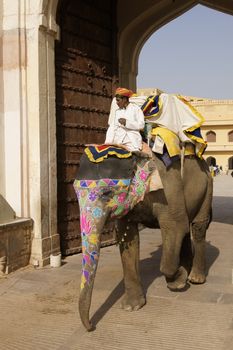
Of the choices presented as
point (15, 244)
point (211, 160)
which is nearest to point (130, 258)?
point (15, 244)

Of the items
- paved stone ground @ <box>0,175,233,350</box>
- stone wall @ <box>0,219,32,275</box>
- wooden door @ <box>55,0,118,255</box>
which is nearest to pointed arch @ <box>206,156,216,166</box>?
wooden door @ <box>55,0,118,255</box>

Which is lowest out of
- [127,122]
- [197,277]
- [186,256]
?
[197,277]

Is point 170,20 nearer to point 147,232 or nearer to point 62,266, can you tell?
point 147,232

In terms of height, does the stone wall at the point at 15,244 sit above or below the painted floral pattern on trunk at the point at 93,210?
below

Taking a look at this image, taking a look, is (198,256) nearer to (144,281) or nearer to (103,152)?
(144,281)

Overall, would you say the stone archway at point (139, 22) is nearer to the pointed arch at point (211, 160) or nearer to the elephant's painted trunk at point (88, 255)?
the elephant's painted trunk at point (88, 255)

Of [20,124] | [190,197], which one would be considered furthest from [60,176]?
[190,197]

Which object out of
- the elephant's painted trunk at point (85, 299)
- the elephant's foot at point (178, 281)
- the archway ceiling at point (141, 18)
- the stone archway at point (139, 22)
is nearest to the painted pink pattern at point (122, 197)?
the elephant's painted trunk at point (85, 299)

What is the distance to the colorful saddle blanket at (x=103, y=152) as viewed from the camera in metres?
4.15

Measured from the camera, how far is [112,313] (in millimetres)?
4816

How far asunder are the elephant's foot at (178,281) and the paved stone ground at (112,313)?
93 millimetres

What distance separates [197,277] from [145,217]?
1.41 metres

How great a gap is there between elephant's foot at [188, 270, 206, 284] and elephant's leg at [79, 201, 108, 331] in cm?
211

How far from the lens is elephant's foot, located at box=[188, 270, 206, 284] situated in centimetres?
581
